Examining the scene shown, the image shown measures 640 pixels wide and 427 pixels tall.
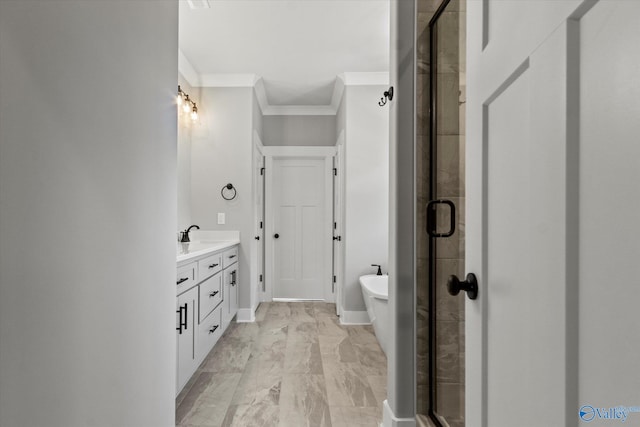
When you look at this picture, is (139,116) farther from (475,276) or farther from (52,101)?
(475,276)

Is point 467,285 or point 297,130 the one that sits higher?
point 297,130

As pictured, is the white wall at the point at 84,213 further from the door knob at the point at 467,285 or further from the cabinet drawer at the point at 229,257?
the cabinet drawer at the point at 229,257

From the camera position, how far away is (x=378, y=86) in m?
4.02

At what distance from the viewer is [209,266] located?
9.11ft

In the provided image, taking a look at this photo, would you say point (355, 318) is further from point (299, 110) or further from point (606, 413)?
point (606, 413)

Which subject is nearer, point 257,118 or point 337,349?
point 337,349

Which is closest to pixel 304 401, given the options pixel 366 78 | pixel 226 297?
pixel 226 297

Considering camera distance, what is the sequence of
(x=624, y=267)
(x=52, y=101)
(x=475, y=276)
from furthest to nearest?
1. (x=475, y=276)
2. (x=52, y=101)
3. (x=624, y=267)

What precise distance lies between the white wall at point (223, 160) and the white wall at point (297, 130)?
0.96 meters

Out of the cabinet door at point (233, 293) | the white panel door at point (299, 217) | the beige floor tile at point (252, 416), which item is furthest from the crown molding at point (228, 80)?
the beige floor tile at point (252, 416)

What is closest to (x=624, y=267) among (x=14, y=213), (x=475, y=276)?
(x=475, y=276)

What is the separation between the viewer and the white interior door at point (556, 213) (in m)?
0.44

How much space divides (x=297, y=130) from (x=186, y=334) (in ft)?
11.1

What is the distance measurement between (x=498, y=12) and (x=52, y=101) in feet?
3.14
